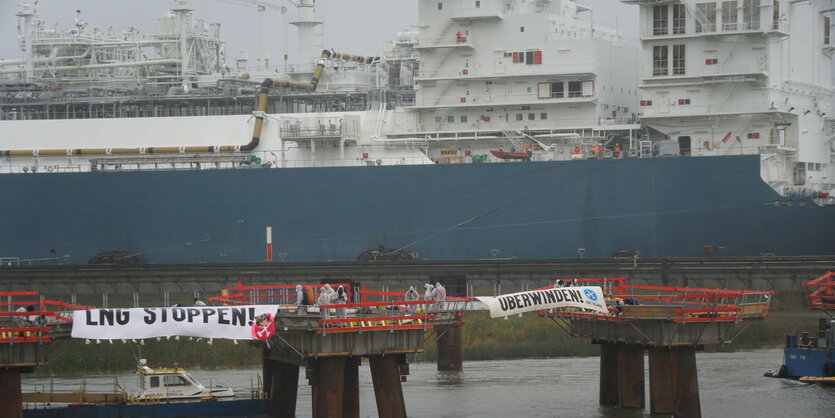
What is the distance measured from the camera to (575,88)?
55906 millimetres

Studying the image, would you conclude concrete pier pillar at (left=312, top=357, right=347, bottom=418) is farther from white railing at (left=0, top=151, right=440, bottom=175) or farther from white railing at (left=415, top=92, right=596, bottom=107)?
white railing at (left=415, top=92, right=596, bottom=107)

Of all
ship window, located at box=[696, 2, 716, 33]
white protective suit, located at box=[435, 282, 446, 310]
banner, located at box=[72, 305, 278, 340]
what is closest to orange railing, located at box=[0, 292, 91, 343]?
banner, located at box=[72, 305, 278, 340]

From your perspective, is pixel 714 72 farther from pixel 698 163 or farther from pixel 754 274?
pixel 754 274

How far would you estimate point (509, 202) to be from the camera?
54.8 m

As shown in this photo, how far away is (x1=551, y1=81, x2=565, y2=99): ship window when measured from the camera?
56062 mm

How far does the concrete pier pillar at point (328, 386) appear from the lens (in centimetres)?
2520

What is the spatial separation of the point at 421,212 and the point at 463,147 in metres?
3.81

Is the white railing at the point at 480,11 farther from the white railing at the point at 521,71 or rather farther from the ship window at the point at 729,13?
the ship window at the point at 729,13

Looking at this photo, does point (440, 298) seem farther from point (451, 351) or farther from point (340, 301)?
point (451, 351)

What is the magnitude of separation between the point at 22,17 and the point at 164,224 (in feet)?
54.1

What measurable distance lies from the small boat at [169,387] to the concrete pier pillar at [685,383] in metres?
9.90

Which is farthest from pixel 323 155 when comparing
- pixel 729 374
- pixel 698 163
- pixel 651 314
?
pixel 651 314

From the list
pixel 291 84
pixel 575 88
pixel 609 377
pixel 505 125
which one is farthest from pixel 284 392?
pixel 291 84

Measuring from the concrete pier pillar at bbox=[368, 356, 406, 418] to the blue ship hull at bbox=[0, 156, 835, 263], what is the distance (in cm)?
2851
